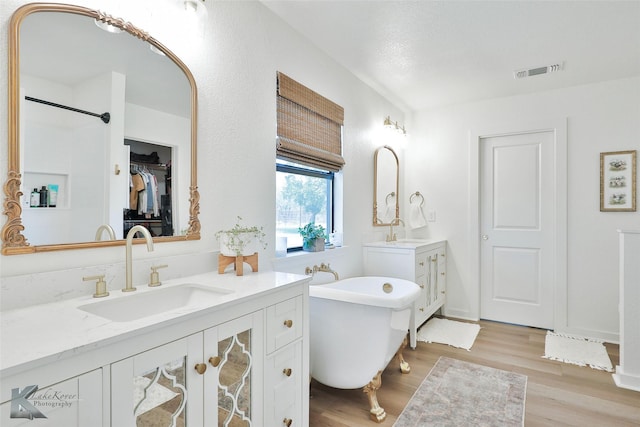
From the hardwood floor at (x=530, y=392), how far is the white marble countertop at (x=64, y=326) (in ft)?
3.79

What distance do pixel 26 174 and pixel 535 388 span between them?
3027 mm

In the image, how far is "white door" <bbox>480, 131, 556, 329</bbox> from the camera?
3.51 metres

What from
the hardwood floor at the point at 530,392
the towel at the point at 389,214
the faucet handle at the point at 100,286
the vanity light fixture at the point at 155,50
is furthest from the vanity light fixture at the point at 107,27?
the towel at the point at 389,214

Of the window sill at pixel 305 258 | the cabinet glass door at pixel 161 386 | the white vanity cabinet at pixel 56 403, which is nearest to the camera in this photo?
the white vanity cabinet at pixel 56 403

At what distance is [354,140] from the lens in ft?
10.2

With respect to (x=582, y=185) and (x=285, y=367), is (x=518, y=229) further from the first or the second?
(x=285, y=367)

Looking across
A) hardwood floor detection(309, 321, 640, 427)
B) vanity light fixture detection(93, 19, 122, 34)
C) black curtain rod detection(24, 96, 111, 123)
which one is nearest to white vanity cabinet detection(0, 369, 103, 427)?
black curtain rod detection(24, 96, 111, 123)

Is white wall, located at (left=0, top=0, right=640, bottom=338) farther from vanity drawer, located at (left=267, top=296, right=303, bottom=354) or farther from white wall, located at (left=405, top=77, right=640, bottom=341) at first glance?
vanity drawer, located at (left=267, top=296, right=303, bottom=354)

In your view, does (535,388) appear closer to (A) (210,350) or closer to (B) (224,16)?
(A) (210,350)

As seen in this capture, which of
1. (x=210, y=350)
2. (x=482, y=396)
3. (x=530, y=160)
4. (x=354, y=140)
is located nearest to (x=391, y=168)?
(x=354, y=140)

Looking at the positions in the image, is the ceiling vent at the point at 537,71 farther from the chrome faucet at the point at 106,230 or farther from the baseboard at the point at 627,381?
the chrome faucet at the point at 106,230

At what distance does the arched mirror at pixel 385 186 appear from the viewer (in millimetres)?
3422

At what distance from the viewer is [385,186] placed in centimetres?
363

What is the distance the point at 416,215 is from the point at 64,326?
12.0 ft
